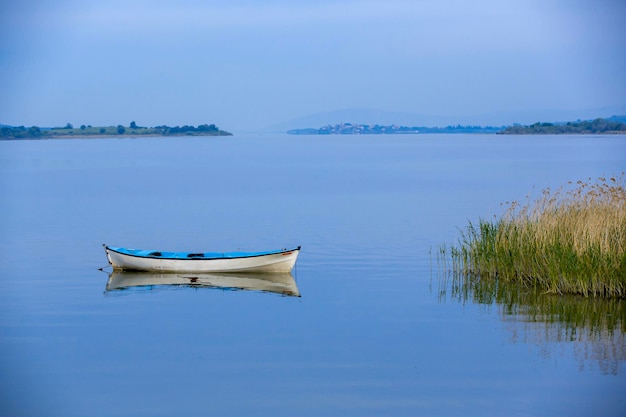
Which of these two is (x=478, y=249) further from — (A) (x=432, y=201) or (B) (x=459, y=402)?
(A) (x=432, y=201)

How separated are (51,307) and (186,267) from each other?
12.4 ft

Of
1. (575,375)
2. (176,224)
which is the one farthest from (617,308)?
(176,224)

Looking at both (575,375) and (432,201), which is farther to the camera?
(432,201)

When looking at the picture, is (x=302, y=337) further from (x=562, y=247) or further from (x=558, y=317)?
(x=562, y=247)

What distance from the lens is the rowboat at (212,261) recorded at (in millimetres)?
23078

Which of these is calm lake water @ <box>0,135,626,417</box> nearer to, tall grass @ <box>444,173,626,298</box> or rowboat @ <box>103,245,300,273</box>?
tall grass @ <box>444,173,626,298</box>

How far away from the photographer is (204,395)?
1391 cm

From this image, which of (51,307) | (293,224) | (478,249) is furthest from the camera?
(293,224)

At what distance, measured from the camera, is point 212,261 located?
2302cm

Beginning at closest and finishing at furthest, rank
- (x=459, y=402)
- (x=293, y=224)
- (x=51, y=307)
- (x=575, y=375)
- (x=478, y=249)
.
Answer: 1. (x=459, y=402)
2. (x=575, y=375)
3. (x=51, y=307)
4. (x=478, y=249)
5. (x=293, y=224)

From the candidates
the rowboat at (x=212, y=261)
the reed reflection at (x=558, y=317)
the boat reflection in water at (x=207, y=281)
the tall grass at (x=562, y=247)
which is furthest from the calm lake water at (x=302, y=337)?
the rowboat at (x=212, y=261)

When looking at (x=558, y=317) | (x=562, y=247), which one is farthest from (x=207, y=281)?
(x=558, y=317)

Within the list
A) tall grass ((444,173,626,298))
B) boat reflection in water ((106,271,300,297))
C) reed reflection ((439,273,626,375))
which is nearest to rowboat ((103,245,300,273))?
boat reflection in water ((106,271,300,297))

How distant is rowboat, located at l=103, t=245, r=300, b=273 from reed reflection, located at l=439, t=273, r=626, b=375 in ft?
13.8
